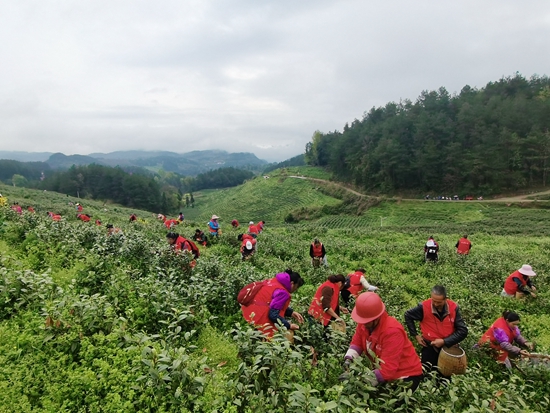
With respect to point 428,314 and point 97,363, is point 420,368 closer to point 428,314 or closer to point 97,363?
point 428,314

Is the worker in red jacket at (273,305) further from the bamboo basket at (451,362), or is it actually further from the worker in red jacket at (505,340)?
the worker in red jacket at (505,340)

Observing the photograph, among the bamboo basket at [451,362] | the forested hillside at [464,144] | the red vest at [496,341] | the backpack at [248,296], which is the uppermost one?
the forested hillside at [464,144]

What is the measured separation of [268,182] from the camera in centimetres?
10500

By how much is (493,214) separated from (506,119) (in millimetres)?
23063

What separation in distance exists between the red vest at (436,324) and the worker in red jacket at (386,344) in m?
1.62

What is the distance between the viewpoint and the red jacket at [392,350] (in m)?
3.97

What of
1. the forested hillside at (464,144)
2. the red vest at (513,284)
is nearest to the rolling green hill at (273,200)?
the forested hillside at (464,144)

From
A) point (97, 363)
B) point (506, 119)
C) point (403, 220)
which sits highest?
point (506, 119)

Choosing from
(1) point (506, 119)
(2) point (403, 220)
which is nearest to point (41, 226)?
(2) point (403, 220)

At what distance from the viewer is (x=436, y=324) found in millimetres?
5578

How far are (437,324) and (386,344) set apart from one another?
203 cm

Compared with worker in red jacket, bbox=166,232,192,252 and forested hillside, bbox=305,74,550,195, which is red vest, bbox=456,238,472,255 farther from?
forested hillside, bbox=305,74,550,195

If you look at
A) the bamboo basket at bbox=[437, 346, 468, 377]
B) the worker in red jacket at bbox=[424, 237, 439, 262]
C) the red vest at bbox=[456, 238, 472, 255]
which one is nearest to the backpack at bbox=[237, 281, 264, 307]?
the bamboo basket at bbox=[437, 346, 468, 377]

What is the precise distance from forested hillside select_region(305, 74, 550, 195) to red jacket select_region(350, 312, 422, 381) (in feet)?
206
